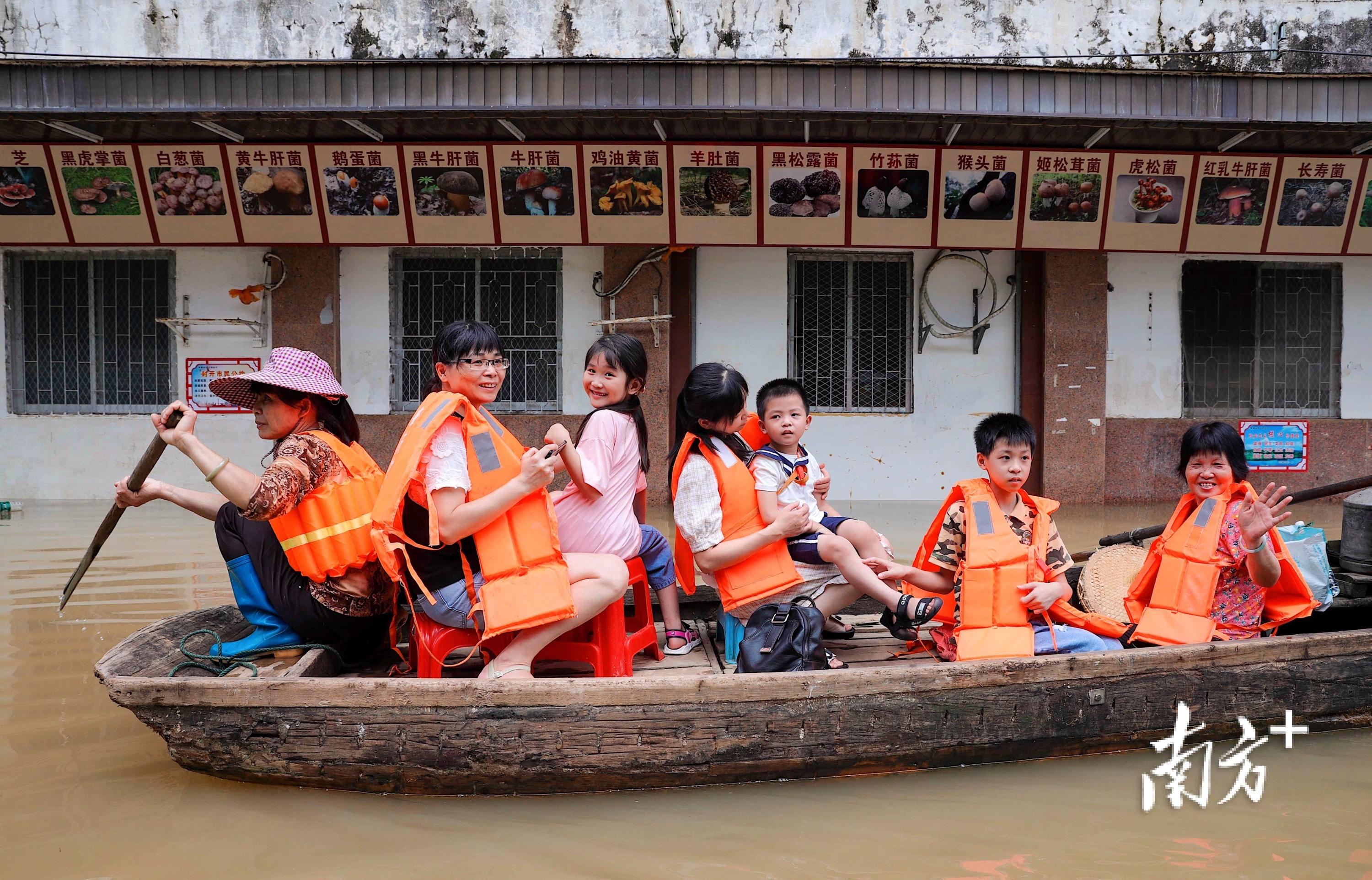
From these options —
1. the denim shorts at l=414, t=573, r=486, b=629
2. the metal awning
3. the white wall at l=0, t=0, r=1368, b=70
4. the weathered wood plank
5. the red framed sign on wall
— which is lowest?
the weathered wood plank

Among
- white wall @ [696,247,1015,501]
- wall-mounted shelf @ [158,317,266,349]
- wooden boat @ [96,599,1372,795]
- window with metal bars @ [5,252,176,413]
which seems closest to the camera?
wooden boat @ [96,599,1372,795]

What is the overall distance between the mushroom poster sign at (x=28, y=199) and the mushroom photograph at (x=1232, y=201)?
9.98 metres

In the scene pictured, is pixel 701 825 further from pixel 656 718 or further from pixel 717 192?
pixel 717 192

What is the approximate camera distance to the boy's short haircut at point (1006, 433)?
358 centimetres

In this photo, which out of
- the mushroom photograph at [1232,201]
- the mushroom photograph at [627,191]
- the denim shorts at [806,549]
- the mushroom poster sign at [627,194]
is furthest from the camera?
the mushroom photograph at [1232,201]

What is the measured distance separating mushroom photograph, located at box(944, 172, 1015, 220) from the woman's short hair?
17.5 feet

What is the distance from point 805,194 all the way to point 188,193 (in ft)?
17.6

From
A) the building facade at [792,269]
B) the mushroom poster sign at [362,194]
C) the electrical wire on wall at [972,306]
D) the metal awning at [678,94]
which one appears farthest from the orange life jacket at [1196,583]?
the mushroom poster sign at [362,194]

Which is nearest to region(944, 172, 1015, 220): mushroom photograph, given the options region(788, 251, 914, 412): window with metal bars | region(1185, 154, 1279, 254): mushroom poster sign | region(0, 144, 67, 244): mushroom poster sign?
region(788, 251, 914, 412): window with metal bars

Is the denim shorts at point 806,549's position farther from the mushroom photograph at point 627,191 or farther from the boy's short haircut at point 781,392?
the mushroom photograph at point 627,191

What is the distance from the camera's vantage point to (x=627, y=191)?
8.64 metres

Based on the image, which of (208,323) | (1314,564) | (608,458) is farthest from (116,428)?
(1314,564)

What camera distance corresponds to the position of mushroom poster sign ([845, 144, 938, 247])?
8.46 meters

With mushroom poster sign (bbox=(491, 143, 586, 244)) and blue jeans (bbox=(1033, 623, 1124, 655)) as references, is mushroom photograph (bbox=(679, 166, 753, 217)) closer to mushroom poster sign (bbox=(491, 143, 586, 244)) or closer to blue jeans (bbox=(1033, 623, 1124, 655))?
mushroom poster sign (bbox=(491, 143, 586, 244))
